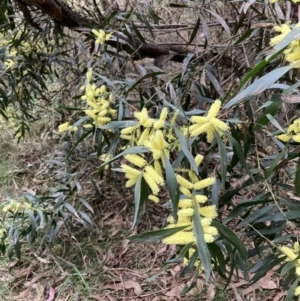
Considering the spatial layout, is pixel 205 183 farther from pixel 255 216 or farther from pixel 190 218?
pixel 255 216

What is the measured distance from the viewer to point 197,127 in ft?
2.22

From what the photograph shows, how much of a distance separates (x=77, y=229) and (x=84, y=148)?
413mm

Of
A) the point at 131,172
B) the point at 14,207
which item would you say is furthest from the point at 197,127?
the point at 14,207

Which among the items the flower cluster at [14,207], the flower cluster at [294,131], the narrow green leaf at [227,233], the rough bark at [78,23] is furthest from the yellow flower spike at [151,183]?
the flower cluster at [14,207]

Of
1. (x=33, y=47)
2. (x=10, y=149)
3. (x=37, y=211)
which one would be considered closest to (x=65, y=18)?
(x=33, y=47)

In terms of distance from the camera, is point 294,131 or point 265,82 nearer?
point 265,82

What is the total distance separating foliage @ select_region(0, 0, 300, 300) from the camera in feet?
2.15

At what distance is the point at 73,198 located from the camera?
173 cm

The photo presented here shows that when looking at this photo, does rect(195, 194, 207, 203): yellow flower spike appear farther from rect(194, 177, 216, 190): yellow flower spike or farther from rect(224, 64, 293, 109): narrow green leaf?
rect(224, 64, 293, 109): narrow green leaf

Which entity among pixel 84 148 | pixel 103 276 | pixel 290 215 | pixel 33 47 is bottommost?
pixel 103 276

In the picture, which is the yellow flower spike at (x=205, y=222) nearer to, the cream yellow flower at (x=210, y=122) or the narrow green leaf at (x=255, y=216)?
the cream yellow flower at (x=210, y=122)

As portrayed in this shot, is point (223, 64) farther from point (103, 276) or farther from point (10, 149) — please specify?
point (10, 149)

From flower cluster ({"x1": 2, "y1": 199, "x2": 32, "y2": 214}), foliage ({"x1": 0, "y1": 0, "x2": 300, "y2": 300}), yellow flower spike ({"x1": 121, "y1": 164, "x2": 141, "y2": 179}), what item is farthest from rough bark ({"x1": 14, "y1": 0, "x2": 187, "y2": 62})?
yellow flower spike ({"x1": 121, "y1": 164, "x2": 141, "y2": 179})

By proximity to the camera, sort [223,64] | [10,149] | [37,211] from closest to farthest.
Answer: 1. [223,64]
2. [37,211]
3. [10,149]
